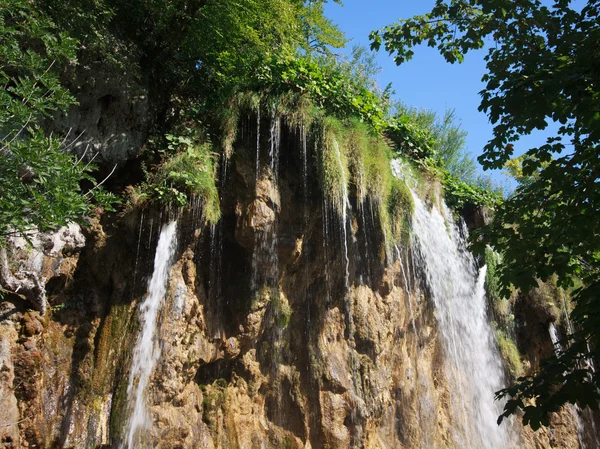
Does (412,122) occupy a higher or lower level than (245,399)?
higher

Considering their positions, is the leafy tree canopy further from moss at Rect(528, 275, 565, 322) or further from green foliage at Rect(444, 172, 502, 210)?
moss at Rect(528, 275, 565, 322)

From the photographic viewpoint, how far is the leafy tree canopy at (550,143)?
338 centimetres

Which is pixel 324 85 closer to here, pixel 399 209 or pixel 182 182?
pixel 399 209

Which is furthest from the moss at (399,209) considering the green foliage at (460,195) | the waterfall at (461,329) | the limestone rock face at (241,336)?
the green foliage at (460,195)

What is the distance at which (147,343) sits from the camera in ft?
20.5

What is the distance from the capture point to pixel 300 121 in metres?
7.84

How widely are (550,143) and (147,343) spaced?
16.8 feet

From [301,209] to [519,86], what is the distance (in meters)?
4.55

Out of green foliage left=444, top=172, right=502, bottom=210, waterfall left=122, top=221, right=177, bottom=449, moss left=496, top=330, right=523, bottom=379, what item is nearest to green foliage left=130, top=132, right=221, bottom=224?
waterfall left=122, top=221, right=177, bottom=449

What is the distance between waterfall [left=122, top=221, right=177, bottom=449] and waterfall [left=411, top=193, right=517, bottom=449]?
440 centimetres

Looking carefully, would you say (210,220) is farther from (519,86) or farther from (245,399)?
(519,86)

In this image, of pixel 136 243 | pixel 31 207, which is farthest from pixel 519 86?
pixel 136 243

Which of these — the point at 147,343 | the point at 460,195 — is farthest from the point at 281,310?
the point at 460,195

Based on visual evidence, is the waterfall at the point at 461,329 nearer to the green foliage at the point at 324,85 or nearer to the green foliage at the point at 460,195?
the green foliage at the point at 460,195
